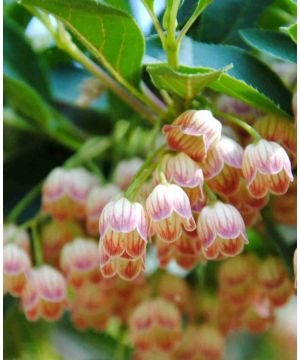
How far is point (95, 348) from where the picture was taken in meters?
1.57

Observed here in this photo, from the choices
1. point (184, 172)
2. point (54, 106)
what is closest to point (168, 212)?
point (184, 172)

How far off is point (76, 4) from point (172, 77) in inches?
4.3

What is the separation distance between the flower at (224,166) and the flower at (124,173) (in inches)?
8.8

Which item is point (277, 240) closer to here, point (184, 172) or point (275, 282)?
point (275, 282)

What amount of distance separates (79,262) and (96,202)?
0.08 meters

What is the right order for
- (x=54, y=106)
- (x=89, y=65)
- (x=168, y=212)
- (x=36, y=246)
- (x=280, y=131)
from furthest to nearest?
1. (x=54, y=106)
2. (x=36, y=246)
3. (x=89, y=65)
4. (x=280, y=131)
5. (x=168, y=212)

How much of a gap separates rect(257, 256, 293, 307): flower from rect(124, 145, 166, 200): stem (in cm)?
25

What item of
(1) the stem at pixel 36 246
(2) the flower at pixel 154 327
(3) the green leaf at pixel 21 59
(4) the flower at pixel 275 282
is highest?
(3) the green leaf at pixel 21 59

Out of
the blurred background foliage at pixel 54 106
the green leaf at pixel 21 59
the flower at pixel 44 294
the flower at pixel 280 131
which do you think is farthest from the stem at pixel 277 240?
the green leaf at pixel 21 59

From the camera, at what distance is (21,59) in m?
1.18

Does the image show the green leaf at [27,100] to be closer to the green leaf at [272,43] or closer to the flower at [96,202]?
the flower at [96,202]

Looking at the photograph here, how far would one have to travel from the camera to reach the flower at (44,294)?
3.41 feet

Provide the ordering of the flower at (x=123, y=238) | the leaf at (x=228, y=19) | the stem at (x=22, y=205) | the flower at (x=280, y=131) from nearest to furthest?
the flower at (x=123, y=238) → the flower at (x=280, y=131) → the leaf at (x=228, y=19) → the stem at (x=22, y=205)

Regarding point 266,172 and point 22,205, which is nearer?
point 266,172
